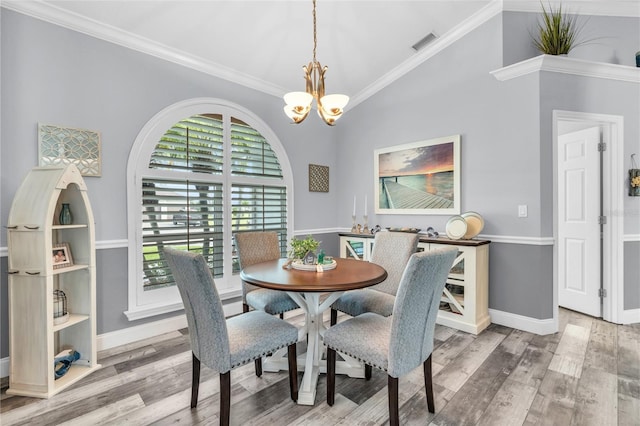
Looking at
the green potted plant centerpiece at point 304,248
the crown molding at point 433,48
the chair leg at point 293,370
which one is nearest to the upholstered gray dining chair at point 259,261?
the green potted plant centerpiece at point 304,248

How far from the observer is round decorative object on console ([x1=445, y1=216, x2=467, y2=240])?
3.09 meters

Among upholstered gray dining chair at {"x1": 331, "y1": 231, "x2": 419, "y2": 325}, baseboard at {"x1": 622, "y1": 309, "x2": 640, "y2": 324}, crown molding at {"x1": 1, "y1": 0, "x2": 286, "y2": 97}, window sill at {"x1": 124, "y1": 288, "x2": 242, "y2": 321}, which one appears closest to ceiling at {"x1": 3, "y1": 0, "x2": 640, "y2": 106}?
crown molding at {"x1": 1, "y1": 0, "x2": 286, "y2": 97}

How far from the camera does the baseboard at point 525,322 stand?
9.53 ft

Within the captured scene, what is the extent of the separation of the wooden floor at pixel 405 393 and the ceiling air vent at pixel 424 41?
3218 mm

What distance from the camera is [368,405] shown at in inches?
74.4

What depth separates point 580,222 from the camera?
3.41 metres

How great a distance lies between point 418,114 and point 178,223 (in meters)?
3.04

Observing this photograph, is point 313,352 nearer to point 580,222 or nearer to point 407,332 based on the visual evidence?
point 407,332

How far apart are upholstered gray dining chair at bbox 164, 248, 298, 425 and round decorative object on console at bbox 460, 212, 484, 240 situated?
219 centimetres

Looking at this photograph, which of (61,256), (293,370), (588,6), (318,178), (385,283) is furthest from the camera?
(318,178)

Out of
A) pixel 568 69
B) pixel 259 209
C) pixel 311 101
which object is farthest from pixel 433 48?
pixel 259 209

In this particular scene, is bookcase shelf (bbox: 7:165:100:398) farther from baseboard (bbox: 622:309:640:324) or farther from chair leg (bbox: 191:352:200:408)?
baseboard (bbox: 622:309:640:324)

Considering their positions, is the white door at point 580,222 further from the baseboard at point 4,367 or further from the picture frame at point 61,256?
the baseboard at point 4,367

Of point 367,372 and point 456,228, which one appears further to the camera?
point 456,228
